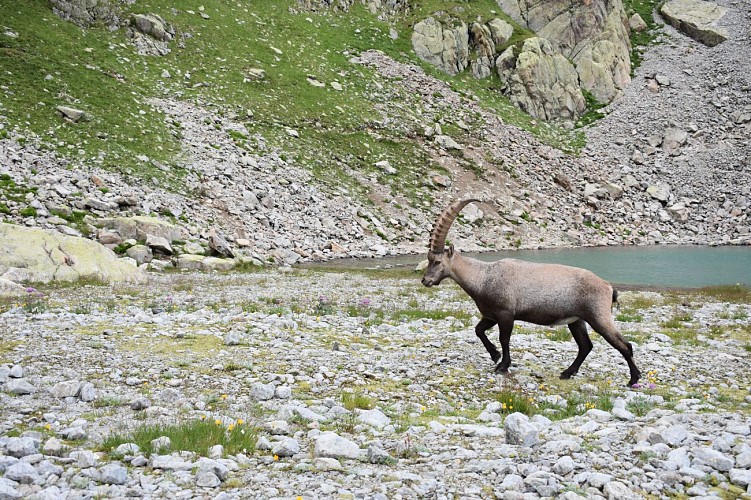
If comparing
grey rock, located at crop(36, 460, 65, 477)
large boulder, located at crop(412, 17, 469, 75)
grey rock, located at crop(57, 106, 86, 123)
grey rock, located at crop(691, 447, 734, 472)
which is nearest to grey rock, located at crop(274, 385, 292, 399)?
grey rock, located at crop(36, 460, 65, 477)

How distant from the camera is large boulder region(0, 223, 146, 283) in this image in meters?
23.8

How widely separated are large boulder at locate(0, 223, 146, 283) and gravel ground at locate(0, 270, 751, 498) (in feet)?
18.4

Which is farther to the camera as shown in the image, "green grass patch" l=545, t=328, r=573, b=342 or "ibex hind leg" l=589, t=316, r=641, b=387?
"green grass patch" l=545, t=328, r=573, b=342

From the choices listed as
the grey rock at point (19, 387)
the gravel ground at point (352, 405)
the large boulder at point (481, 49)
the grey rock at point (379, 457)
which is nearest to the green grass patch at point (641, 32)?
the large boulder at point (481, 49)

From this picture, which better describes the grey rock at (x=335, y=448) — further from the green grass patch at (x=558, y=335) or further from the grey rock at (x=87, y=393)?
the green grass patch at (x=558, y=335)

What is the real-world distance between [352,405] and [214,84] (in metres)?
59.3

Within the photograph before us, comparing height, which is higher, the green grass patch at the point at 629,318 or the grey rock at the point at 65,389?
the green grass patch at the point at 629,318

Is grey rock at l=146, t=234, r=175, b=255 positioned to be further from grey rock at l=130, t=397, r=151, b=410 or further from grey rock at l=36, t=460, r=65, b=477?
grey rock at l=36, t=460, r=65, b=477

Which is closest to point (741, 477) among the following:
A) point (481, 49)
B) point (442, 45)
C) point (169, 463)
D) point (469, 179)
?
point (169, 463)

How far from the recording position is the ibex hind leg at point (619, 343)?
11539 mm

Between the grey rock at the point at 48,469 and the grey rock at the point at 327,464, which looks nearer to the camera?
the grey rock at the point at 48,469

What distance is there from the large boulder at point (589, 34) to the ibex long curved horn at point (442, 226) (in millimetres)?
90658

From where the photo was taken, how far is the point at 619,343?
11.6 meters

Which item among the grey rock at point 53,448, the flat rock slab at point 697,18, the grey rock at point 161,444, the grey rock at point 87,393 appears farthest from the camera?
the flat rock slab at point 697,18
